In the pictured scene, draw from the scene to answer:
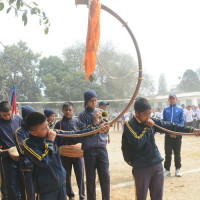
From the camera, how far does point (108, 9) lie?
154 inches

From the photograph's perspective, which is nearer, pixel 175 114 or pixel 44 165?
pixel 44 165

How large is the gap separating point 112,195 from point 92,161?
4.35 feet

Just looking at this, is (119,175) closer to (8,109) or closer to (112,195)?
(112,195)

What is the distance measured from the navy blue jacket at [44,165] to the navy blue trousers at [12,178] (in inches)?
59.7

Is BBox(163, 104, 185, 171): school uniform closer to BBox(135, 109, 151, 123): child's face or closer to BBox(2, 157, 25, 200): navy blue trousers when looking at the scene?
BBox(135, 109, 151, 123): child's face

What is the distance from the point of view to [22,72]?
3638 centimetres

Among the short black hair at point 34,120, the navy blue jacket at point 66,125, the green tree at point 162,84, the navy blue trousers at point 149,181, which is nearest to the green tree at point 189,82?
the green tree at point 162,84

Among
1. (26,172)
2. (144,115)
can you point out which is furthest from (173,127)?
(26,172)

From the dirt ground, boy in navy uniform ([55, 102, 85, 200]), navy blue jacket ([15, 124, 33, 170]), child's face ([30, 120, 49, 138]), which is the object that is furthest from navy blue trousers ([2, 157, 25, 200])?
child's face ([30, 120, 49, 138])

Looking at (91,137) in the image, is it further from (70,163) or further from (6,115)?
(6,115)

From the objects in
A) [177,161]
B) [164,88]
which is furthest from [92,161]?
[164,88]

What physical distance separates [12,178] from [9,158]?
35 centimetres

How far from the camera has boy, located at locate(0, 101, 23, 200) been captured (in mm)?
4410

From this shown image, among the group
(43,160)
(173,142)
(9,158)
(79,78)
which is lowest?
(173,142)
